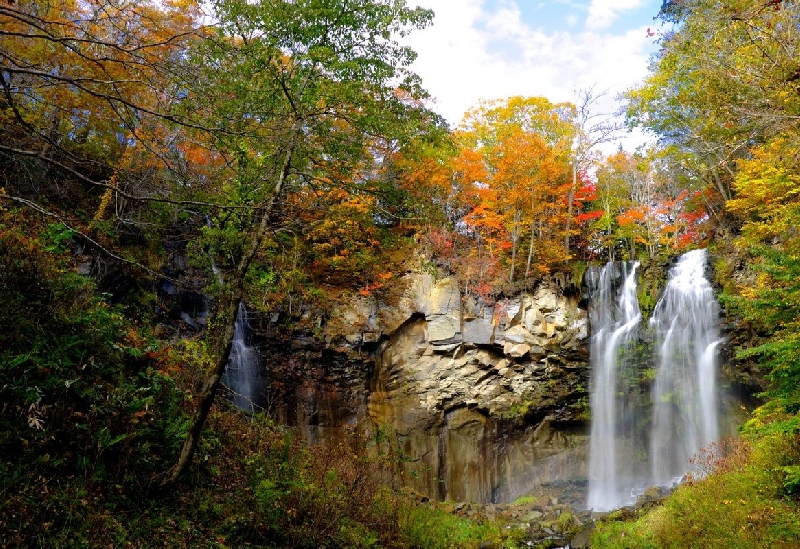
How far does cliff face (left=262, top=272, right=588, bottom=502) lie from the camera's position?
634 inches

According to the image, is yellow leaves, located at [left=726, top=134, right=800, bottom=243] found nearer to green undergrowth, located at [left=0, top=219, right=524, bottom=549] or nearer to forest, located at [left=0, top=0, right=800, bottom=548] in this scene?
forest, located at [left=0, top=0, right=800, bottom=548]

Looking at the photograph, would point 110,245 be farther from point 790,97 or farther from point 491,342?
point 790,97

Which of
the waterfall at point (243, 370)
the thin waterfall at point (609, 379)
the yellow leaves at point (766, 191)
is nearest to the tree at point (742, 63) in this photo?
the yellow leaves at point (766, 191)

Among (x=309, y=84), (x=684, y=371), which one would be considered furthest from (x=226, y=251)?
(x=684, y=371)

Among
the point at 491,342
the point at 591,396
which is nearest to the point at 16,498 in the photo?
the point at 491,342

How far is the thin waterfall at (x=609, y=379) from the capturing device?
1630 centimetres

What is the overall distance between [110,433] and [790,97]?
32.6 ft

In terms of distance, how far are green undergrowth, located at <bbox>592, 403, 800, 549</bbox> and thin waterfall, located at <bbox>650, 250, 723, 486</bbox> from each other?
15.1ft

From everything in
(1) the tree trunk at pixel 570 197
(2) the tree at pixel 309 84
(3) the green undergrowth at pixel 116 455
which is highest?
(1) the tree trunk at pixel 570 197

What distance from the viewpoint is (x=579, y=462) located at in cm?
1670

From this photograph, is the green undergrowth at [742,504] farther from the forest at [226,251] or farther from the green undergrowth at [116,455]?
the green undergrowth at [116,455]

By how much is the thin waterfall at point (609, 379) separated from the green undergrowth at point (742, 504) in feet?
19.5

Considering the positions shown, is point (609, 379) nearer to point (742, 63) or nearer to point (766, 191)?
point (766, 191)

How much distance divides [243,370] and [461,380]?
25.1ft
